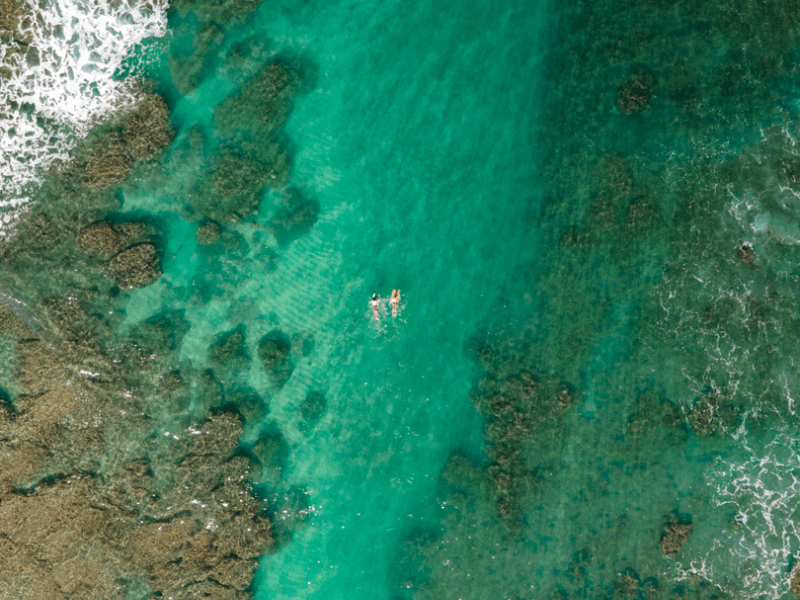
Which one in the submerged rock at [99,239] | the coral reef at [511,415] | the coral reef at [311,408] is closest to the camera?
the submerged rock at [99,239]

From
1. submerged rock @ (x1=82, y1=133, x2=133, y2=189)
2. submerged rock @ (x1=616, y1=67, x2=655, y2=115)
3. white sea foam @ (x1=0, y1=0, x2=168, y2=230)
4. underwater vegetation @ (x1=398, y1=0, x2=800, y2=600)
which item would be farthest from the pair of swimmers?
white sea foam @ (x1=0, y1=0, x2=168, y2=230)

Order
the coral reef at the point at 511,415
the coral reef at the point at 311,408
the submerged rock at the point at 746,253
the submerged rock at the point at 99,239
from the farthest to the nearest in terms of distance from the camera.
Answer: the coral reef at the point at 311,408 < the coral reef at the point at 511,415 < the submerged rock at the point at 746,253 < the submerged rock at the point at 99,239

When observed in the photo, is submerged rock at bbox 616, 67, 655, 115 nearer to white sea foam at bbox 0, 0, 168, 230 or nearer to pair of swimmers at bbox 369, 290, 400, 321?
pair of swimmers at bbox 369, 290, 400, 321

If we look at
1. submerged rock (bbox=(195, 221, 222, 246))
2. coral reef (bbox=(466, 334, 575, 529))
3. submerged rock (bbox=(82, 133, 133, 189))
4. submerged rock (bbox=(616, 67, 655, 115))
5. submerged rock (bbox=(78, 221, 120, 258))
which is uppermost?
submerged rock (bbox=(82, 133, 133, 189))

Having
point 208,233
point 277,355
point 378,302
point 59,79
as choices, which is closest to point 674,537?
point 378,302

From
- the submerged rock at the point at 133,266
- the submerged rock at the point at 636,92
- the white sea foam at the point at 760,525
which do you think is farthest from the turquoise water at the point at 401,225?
the white sea foam at the point at 760,525

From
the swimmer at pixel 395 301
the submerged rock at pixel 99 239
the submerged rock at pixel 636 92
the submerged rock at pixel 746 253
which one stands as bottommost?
the submerged rock at pixel 746 253

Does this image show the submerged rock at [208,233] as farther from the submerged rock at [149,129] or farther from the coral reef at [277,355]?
the coral reef at [277,355]
